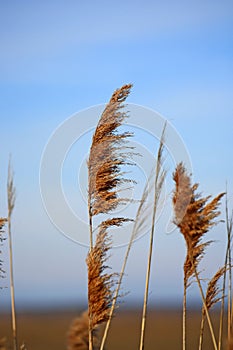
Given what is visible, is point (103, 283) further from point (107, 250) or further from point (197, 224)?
point (197, 224)

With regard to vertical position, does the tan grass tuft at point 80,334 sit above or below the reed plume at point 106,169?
below

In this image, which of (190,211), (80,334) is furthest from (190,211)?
(80,334)

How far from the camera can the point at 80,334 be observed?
15.6ft

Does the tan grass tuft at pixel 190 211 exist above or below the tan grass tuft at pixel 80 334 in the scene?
above

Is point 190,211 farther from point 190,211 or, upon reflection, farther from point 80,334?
point 80,334

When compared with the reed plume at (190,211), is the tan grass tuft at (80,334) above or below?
below

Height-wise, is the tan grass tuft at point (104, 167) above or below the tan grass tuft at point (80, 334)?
above

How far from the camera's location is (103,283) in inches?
175

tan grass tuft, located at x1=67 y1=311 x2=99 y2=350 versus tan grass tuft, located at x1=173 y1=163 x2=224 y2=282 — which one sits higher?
tan grass tuft, located at x1=173 y1=163 x2=224 y2=282

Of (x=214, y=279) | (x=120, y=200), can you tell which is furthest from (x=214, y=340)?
(x=120, y=200)

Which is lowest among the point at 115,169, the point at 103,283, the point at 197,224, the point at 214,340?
the point at 214,340

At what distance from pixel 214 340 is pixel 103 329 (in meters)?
0.76

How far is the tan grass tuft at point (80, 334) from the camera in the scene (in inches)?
187

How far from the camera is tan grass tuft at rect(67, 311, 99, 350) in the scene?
4738 mm
